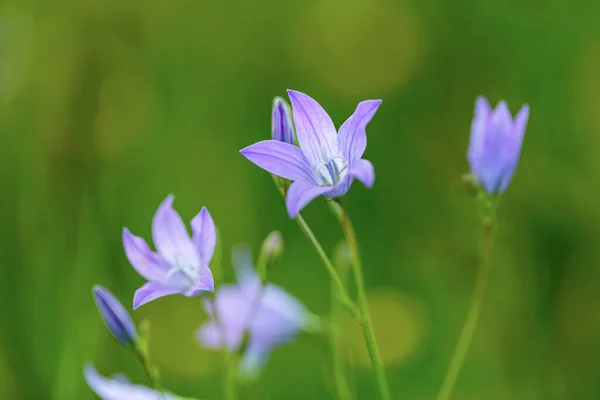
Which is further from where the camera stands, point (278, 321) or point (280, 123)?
point (278, 321)

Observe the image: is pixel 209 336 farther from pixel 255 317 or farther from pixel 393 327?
pixel 393 327

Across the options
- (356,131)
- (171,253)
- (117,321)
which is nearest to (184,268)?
(171,253)

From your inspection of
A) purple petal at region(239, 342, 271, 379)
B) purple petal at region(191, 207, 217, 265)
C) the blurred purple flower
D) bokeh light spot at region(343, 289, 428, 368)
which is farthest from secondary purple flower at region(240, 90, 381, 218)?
bokeh light spot at region(343, 289, 428, 368)

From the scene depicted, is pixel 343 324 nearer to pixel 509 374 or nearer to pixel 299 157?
pixel 509 374

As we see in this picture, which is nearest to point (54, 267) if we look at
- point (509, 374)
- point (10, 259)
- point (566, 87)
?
point (10, 259)

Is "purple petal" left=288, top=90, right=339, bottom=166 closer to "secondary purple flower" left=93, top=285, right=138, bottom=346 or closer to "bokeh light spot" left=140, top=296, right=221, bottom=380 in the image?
"secondary purple flower" left=93, top=285, right=138, bottom=346
